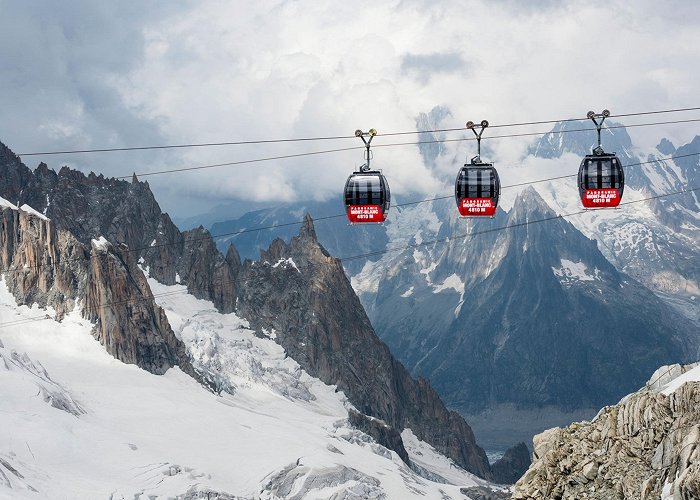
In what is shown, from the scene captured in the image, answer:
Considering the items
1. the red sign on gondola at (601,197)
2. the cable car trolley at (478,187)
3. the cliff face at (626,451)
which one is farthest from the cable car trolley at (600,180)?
the cliff face at (626,451)

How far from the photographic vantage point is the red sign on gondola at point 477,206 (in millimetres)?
68438

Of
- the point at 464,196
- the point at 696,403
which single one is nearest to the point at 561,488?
the point at 696,403

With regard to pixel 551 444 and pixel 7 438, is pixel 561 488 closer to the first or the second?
pixel 551 444

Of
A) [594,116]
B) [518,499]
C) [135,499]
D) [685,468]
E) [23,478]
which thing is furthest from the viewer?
[135,499]

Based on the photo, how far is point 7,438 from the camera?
19975 centimetres

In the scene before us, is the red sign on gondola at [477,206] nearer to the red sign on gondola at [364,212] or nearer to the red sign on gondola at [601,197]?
the red sign on gondola at [364,212]

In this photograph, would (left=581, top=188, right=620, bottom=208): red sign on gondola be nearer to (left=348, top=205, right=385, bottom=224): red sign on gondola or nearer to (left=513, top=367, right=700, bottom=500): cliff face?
(left=513, top=367, right=700, bottom=500): cliff face

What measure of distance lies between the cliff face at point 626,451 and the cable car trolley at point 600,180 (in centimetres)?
1307

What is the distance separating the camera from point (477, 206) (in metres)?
68.7

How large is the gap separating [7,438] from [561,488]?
15860cm

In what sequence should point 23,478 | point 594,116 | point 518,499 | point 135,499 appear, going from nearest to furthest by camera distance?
point 594,116, point 518,499, point 23,478, point 135,499

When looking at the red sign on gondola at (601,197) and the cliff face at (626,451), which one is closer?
the cliff face at (626,451)

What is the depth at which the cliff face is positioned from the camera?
57.5 m

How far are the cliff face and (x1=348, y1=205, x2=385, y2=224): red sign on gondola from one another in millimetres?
19412
